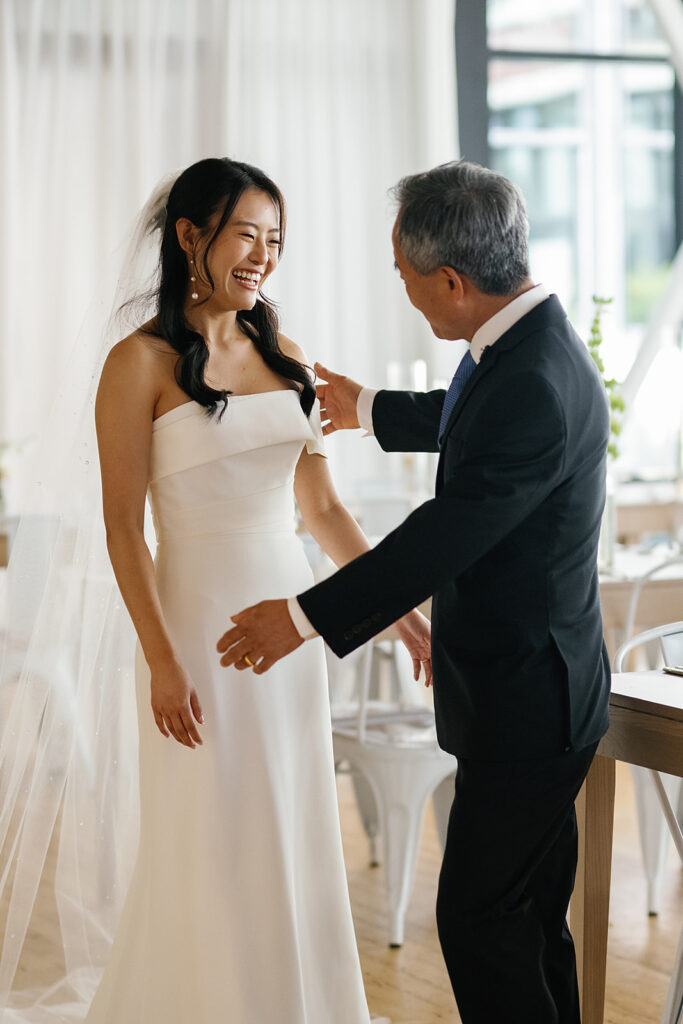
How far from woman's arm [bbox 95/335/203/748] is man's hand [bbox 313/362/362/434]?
43 cm

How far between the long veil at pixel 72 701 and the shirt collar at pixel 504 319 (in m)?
0.81

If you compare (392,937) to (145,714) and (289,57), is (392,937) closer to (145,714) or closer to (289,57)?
(145,714)

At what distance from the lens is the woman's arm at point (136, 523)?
2045 millimetres

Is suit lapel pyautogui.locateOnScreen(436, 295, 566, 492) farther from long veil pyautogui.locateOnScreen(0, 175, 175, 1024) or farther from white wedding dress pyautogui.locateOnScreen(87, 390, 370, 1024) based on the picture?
long veil pyautogui.locateOnScreen(0, 175, 175, 1024)

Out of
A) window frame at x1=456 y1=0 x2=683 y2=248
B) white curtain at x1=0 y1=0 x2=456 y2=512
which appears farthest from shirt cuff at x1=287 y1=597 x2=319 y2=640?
window frame at x1=456 y1=0 x2=683 y2=248

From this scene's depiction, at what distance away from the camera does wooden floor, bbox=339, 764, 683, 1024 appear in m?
2.74

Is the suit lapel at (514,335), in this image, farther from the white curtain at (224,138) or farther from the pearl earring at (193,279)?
the white curtain at (224,138)

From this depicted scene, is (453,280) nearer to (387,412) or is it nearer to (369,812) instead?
(387,412)

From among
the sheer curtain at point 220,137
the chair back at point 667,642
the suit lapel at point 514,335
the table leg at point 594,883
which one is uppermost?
the sheer curtain at point 220,137

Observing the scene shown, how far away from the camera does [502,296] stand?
1.82m

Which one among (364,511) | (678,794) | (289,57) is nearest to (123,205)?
(289,57)

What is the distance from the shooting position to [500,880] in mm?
1875

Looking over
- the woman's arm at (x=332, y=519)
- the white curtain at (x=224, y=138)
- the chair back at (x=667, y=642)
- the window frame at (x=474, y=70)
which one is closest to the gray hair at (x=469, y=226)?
the woman's arm at (x=332, y=519)

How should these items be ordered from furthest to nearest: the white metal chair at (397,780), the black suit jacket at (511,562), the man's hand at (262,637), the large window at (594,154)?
the large window at (594,154), the white metal chair at (397,780), the man's hand at (262,637), the black suit jacket at (511,562)
